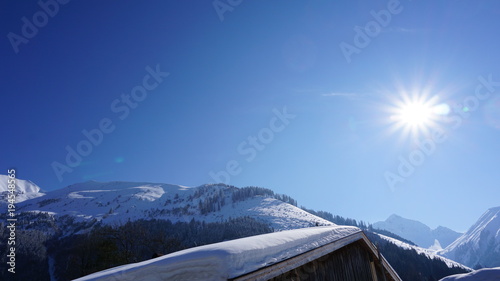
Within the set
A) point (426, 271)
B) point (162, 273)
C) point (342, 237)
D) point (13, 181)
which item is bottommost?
point (426, 271)

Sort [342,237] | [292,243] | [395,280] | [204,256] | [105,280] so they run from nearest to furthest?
[105,280] < [204,256] < [292,243] < [342,237] < [395,280]

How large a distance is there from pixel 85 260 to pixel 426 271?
11050 centimetres

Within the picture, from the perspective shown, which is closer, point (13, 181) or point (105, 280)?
point (105, 280)

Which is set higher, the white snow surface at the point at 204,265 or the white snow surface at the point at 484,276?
the white snow surface at the point at 204,265

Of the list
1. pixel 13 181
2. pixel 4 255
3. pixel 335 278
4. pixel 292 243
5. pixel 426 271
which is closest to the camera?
pixel 292 243

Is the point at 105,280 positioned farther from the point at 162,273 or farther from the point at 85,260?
the point at 85,260

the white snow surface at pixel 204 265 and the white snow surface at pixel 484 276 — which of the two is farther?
the white snow surface at pixel 484 276

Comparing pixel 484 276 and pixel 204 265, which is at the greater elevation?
pixel 204 265

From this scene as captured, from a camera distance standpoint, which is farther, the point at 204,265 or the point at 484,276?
the point at 484,276

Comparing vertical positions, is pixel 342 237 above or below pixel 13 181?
below

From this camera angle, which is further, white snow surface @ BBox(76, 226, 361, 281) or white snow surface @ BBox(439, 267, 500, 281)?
white snow surface @ BBox(439, 267, 500, 281)

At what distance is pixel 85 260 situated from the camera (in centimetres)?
4000

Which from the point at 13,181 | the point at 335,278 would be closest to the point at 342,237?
the point at 335,278

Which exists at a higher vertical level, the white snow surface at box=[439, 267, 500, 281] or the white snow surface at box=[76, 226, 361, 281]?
the white snow surface at box=[76, 226, 361, 281]
